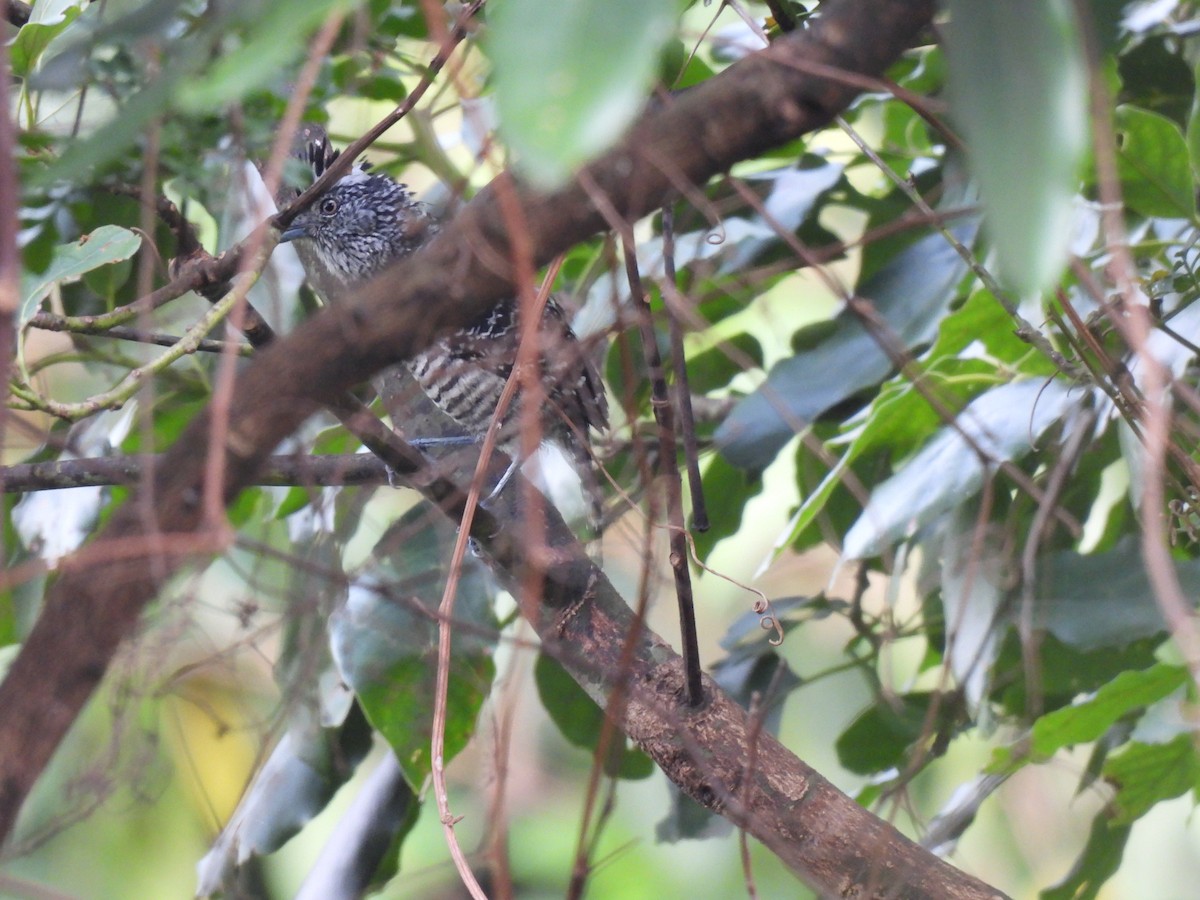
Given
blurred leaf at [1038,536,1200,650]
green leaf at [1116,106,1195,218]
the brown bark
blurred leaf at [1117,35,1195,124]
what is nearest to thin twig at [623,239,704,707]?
the brown bark

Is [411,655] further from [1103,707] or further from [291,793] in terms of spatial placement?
[1103,707]

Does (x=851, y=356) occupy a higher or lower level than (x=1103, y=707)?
higher

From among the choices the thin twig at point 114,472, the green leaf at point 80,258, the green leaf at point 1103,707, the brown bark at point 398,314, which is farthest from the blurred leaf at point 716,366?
the brown bark at point 398,314

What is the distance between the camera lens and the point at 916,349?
1.91 metres

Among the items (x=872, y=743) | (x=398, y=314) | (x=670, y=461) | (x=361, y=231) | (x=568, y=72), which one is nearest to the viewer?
(x=568, y=72)

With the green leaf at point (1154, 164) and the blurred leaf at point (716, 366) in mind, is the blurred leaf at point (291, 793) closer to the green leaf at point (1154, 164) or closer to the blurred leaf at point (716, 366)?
the blurred leaf at point (716, 366)

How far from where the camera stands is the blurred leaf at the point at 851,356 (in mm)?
1747

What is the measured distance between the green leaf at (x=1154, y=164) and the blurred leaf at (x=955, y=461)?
27 centimetres

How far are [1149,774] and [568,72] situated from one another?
1.43 meters

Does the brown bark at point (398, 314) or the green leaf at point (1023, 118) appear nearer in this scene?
the green leaf at point (1023, 118)

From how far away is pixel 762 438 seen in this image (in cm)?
175

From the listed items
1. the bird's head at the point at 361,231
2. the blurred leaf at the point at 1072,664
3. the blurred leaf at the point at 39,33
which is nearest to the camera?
the blurred leaf at the point at 39,33

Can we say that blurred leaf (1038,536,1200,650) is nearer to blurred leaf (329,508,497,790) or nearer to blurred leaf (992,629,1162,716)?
blurred leaf (992,629,1162,716)

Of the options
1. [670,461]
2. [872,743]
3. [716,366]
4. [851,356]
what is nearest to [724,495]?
[716,366]
